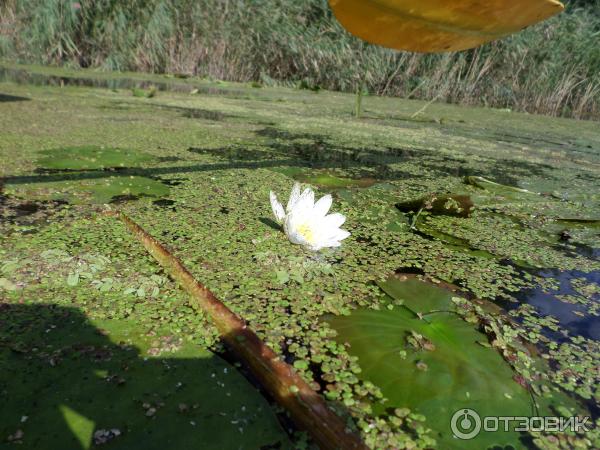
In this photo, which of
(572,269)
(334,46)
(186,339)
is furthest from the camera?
(334,46)

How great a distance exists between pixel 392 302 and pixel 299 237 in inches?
10.7

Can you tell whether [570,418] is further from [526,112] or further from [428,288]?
[526,112]

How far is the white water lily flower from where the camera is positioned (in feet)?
3.43

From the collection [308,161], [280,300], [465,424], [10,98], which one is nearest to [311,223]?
[280,300]

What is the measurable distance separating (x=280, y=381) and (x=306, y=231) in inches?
21.0

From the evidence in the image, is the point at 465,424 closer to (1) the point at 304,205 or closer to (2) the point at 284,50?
(1) the point at 304,205

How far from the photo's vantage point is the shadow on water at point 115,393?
0.52 metres

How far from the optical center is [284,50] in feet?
17.7

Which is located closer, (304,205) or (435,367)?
(435,367)

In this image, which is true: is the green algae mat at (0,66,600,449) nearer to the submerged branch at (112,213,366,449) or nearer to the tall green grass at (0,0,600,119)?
the submerged branch at (112,213,366,449)

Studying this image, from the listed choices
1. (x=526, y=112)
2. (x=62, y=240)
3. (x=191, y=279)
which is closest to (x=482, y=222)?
(x=191, y=279)

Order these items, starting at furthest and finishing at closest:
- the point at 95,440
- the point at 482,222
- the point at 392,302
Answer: the point at 482,222, the point at 392,302, the point at 95,440

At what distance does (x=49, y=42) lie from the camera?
4859mm

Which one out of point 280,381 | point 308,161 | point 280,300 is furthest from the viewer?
point 308,161
